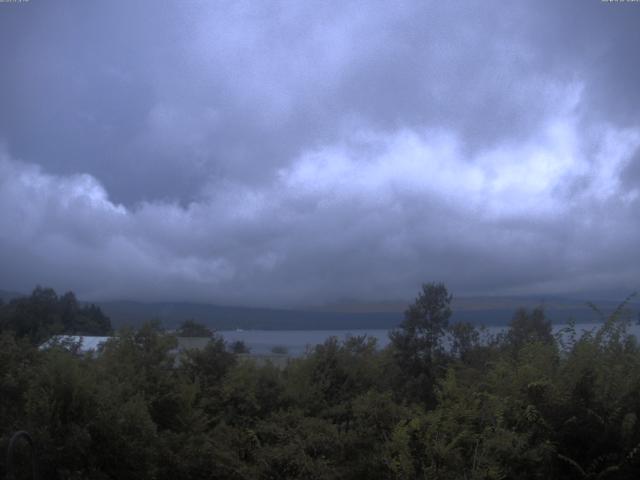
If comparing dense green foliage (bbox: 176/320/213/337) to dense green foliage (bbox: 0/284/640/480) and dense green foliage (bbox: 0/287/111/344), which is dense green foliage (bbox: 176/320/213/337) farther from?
dense green foliage (bbox: 0/287/111/344)

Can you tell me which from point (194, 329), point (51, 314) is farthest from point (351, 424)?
point (51, 314)

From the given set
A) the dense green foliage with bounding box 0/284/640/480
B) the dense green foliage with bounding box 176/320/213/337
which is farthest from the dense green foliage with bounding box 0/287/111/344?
the dense green foliage with bounding box 0/284/640/480

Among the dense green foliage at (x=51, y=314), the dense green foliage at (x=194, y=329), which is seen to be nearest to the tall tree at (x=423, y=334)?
the dense green foliage at (x=194, y=329)

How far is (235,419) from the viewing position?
36.5ft

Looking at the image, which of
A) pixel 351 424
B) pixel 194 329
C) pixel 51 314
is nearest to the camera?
pixel 351 424

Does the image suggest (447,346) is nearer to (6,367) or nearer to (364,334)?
(364,334)

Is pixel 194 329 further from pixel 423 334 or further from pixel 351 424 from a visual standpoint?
pixel 351 424

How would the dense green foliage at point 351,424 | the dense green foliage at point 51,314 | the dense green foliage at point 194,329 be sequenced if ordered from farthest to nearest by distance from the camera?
the dense green foliage at point 51,314, the dense green foliage at point 194,329, the dense green foliage at point 351,424

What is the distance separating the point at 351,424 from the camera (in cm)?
898

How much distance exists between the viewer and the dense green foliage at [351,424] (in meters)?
7.50

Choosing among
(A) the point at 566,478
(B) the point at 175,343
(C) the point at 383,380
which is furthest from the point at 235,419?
(A) the point at 566,478

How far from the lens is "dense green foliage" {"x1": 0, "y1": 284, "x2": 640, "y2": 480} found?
24.6 feet

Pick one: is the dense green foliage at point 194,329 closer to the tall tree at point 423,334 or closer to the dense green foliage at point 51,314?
the tall tree at point 423,334

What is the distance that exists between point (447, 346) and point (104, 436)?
10.1 meters
